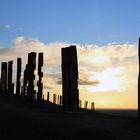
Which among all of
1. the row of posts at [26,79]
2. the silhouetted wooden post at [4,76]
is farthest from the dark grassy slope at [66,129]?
the silhouetted wooden post at [4,76]

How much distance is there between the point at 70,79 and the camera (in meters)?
21.0

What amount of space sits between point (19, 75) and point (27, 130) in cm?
1830

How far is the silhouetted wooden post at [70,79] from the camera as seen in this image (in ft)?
68.7

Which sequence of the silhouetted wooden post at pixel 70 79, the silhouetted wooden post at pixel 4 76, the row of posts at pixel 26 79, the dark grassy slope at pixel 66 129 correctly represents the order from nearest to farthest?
1. the dark grassy slope at pixel 66 129
2. the silhouetted wooden post at pixel 70 79
3. the row of posts at pixel 26 79
4. the silhouetted wooden post at pixel 4 76

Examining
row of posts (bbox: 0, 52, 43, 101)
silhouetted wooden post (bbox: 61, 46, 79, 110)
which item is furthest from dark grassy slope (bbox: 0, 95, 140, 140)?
row of posts (bbox: 0, 52, 43, 101)

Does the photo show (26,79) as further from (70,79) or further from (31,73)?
(70,79)

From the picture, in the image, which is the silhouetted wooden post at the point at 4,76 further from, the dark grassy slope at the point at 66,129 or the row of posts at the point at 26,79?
the dark grassy slope at the point at 66,129

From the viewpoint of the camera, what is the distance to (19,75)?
31.1m

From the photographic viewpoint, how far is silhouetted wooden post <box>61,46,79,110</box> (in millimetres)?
20953

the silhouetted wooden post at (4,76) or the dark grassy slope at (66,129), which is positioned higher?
the silhouetted wooden post at (4,76)

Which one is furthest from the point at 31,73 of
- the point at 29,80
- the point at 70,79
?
the point at 70,79

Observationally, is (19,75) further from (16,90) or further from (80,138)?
(80,138)

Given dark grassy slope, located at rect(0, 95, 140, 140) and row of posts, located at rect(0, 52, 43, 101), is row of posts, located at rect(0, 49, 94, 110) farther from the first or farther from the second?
dark grassy slope, located at rect(0, 95, 140, 140)

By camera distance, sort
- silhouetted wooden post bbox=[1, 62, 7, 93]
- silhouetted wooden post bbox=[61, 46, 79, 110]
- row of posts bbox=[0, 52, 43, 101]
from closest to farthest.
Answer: silhouetted wooden post bbox=[61, 46, 79, 110] < row of posts bbox=[0, 52, 43, 101] < silhouetted wooden post bbox=[1, 62, 7, 93]
